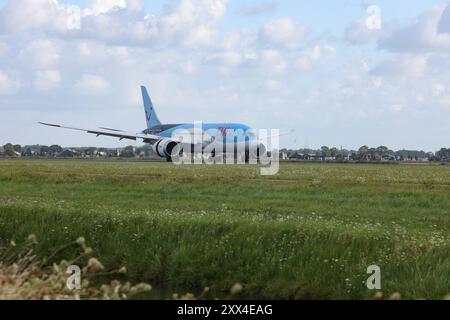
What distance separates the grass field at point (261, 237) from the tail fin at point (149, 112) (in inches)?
2401

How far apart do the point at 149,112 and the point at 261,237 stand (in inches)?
2833

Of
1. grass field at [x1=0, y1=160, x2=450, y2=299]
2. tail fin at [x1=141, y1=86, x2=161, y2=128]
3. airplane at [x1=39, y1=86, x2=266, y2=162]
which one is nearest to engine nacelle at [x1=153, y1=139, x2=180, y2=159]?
airplane at [x1=39, y1=86, x2=266, y2=162]

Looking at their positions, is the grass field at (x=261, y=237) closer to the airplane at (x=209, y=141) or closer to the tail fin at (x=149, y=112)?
the airplane at (x=209, y=141)

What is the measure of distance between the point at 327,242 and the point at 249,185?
12771 millimetres

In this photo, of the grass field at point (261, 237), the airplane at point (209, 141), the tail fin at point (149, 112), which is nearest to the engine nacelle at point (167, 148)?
the airplane at point (209, 141)

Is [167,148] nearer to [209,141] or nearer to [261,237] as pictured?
[209,141]

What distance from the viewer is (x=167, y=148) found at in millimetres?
65750

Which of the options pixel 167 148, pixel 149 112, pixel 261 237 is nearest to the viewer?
pixel 261 237

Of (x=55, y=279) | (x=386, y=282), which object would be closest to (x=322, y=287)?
(x=386, y=282)

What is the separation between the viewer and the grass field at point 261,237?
1508 centimetres

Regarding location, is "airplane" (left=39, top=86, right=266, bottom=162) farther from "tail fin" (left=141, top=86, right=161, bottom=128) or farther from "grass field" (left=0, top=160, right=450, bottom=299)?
"grass field" (left=0, top=160, right=450, bottom=299)

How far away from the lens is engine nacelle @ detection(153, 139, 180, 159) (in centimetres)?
6562

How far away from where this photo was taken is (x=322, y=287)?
14.9m

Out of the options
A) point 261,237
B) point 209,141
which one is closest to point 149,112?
point 209,141
